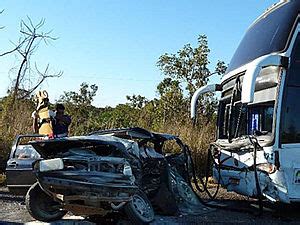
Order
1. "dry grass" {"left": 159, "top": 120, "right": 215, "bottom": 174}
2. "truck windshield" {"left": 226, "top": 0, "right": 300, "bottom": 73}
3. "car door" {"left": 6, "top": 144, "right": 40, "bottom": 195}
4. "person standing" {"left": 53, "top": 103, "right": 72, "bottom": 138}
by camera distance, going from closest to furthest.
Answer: "car door" {"left": 6, "top": 144, "right": 40, "bottom": 195}, "truck windshield" {"left": 226, "top": 0, "right": 300, "bottom": 73}, "person standing" {"left": 53, "top": 103, "right": 72, "bottom": 138}, "dry grass" {"left": 159, "top": 120, "right": 215, "bottom": 174}

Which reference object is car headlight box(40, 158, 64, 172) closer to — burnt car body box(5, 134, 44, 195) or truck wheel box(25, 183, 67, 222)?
truck wheel box(25, 183, 67, 222)

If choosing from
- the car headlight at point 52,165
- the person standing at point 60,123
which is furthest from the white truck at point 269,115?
the person standing at point 60,123

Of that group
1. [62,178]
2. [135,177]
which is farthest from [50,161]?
[135,177]

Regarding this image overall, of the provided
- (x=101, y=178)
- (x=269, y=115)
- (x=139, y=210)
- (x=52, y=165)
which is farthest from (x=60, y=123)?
(x=269, y=115)

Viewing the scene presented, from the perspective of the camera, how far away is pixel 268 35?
790 centimetres

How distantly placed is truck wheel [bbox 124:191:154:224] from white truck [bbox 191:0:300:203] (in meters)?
1.89

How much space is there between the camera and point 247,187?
302 inches

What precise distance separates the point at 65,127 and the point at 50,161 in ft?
14.5

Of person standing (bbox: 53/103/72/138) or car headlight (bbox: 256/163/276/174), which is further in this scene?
person standing (bbox: 53/103/72/138)

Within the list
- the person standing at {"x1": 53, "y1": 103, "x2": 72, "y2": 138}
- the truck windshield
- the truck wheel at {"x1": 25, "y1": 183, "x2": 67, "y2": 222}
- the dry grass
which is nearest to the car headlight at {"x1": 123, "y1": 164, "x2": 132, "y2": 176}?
the truck wheel at {"x1": 25, "y1": 183, "x2": 67, "y2": 222}

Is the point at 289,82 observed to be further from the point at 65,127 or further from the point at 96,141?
the point at 65,127

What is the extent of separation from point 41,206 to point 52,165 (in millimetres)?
1159

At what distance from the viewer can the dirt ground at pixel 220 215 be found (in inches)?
281

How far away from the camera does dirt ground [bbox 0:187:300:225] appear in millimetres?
7133
